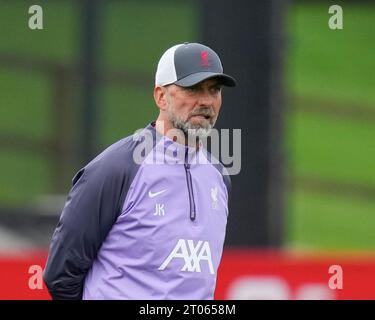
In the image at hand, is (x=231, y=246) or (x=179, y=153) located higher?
(x=179, y=153)

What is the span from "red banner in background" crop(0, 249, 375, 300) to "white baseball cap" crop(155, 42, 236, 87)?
3.29 meters

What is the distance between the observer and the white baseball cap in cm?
470

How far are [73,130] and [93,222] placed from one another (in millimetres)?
4687

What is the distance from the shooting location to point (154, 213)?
464 cm

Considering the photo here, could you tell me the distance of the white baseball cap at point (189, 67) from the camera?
4.70 m

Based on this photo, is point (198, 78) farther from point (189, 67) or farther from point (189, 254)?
point (189, 254)

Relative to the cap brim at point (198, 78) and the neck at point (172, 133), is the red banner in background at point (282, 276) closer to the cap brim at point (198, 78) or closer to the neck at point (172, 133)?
the neck at point (172, 133)

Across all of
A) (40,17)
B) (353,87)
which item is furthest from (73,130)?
(353,87)

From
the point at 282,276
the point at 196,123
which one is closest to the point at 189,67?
the point at 196,123

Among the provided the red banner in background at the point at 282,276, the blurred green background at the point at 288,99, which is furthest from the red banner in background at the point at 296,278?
the blurred green background at the point at 288,99

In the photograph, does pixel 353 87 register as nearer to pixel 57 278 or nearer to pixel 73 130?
pixel 73 130

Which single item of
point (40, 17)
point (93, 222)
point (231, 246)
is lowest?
point (231, 246)

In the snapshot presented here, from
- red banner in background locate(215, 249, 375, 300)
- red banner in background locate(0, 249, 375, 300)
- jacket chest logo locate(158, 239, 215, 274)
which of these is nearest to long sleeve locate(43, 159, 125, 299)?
jacket chest logo locate(158, 239, 215, 274)

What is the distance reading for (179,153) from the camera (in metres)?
4.79
